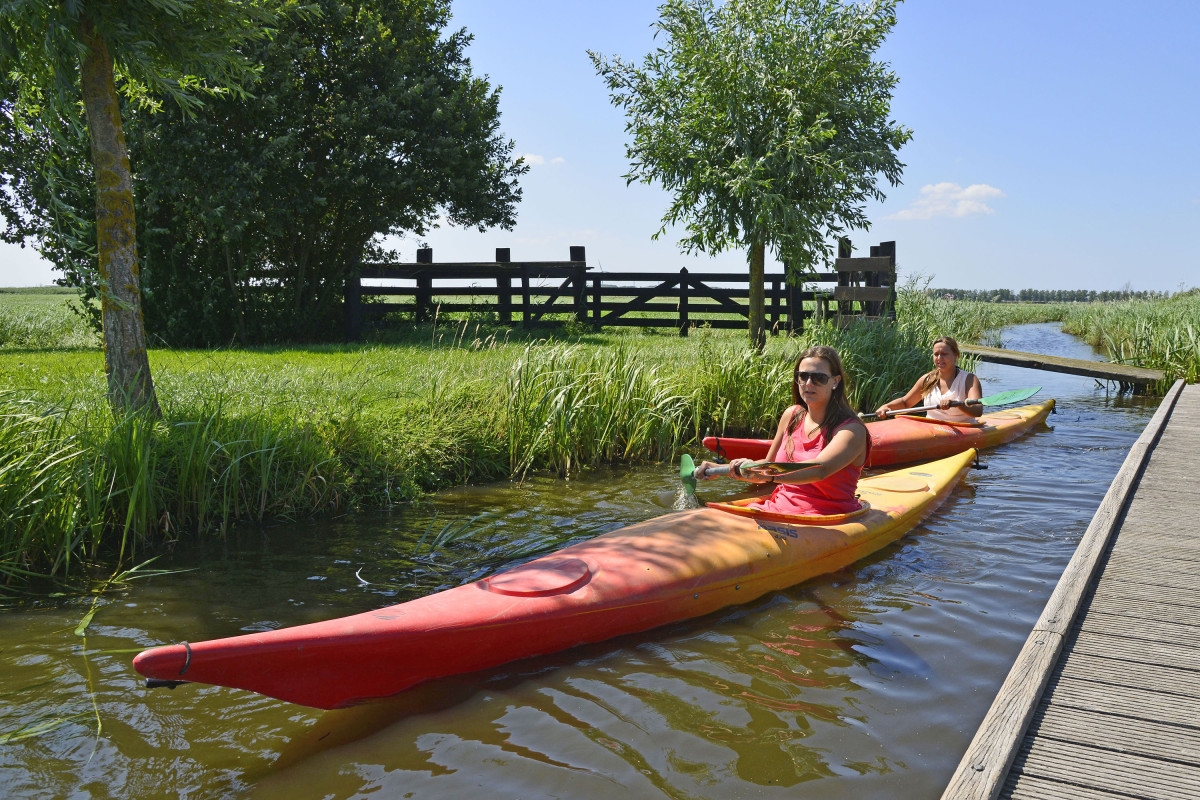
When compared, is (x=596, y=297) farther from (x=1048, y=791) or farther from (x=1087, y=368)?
(x=1048, y=791)

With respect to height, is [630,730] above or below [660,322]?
below

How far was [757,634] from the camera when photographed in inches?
145

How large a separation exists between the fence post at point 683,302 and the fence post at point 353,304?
19.5 ft

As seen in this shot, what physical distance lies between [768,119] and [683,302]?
5.62 metres

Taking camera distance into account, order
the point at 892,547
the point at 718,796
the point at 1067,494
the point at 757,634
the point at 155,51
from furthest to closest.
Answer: the point at 1067,494 < the point at 155,51 < the point at 892,547 < the point at 757,634 < the point at 718,796

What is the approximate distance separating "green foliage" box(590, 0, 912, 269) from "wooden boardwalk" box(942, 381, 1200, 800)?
6557 mm

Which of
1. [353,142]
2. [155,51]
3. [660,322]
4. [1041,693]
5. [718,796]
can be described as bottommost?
[718,796]

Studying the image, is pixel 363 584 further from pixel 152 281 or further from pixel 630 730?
pixel 152 281

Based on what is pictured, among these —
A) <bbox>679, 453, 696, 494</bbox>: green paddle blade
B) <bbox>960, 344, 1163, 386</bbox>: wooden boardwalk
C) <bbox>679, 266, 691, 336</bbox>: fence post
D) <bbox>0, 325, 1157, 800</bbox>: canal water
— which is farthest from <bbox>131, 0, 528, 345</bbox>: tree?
<bbox>960, 344, 1163, 386</bbox>: wooden boardwalk

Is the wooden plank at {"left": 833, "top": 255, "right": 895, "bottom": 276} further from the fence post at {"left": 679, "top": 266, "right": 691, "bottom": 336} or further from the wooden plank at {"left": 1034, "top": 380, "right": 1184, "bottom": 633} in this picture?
the wooden plank at {"left": 1034, "top": 380, "right": 1184, "bottom": 633}

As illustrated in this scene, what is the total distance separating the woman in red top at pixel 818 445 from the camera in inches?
167

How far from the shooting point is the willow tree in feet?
16.1

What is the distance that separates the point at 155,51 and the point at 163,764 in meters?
4.84

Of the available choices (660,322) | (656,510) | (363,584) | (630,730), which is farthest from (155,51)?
(660,322)
